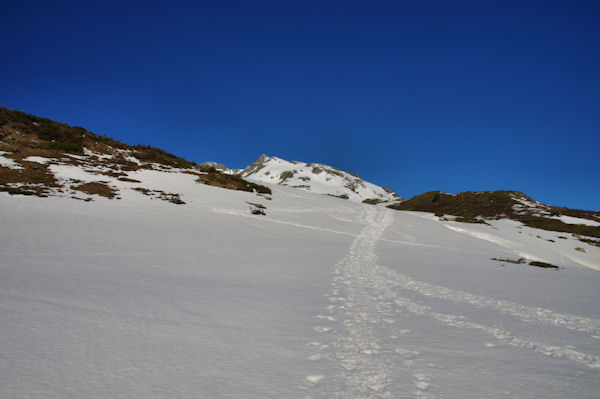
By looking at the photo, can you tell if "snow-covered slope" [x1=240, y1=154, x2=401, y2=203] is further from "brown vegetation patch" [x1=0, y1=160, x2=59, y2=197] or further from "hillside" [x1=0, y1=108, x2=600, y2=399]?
"hillside" [x1=0, y1=108, x2=600, y2=399]

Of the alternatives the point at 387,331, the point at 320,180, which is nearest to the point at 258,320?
the point at 387,331

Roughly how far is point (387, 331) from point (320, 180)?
120329 millimetres

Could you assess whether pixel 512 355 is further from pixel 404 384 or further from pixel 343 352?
pixel 343 352

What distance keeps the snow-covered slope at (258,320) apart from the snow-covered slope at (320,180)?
316 ft

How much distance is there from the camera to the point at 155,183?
19.9 metres

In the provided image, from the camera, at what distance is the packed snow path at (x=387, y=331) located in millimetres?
3014

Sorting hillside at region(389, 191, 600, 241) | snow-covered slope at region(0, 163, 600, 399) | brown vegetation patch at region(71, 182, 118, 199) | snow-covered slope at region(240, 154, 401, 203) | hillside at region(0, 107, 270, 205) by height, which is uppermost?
snow-covered slope at region(240, 154, 401, 203)

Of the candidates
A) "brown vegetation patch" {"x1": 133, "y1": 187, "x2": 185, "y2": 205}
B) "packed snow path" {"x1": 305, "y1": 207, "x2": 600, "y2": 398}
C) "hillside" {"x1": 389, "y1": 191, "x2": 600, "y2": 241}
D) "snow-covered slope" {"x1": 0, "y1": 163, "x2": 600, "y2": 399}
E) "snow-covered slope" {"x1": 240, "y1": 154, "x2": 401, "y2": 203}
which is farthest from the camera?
"snow-covered slope" {"x1": 240, "y1": 154, "x2": 401, "y2": 203}

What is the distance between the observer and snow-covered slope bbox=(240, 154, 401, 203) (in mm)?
113287

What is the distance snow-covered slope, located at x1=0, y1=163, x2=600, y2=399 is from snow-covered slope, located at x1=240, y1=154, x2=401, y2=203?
9626 cm

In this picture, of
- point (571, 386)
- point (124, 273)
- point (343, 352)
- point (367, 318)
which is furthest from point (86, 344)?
point (571, 386)

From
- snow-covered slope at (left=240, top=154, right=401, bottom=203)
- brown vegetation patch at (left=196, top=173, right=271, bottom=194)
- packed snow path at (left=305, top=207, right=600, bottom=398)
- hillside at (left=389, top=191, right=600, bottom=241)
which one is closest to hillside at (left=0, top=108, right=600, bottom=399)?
packed snow path at (left=305, top=207, right=600, bottom=398)

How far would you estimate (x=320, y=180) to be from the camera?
407 ft

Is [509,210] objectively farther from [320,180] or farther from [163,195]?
[320,180]
